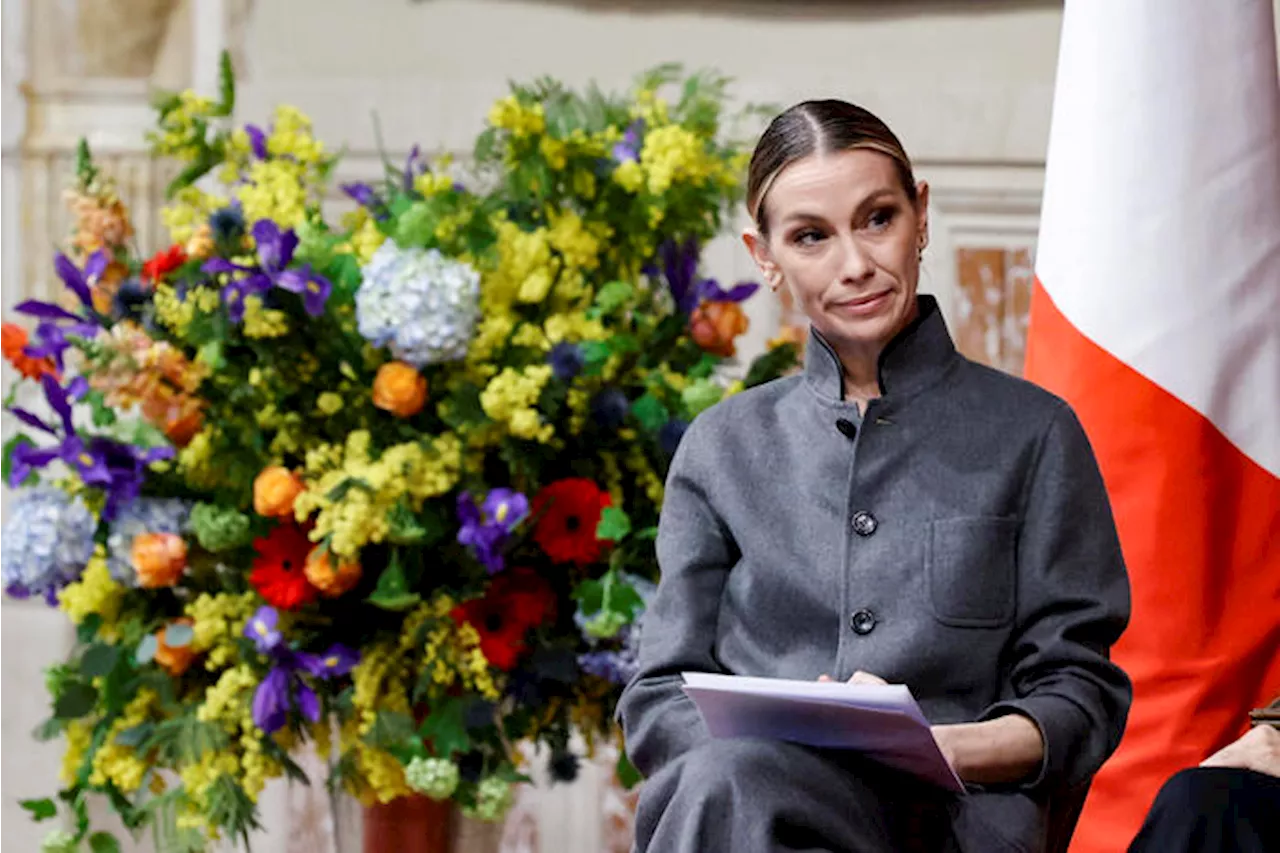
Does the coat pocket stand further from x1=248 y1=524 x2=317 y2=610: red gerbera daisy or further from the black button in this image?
x1=248 y1=524 x2=317 y2=610: red gerbera daisy

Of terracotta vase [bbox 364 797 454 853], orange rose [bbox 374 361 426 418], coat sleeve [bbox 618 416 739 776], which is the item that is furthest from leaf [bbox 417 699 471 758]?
coat sleeve [bbox 618 416 739 776]

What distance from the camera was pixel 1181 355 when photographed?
199 centimetres

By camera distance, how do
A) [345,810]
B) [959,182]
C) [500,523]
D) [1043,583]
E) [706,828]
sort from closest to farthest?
1. [706,828]
2. [1043,583]
3. [500,523]
4. [345,810]
5. [959,182]

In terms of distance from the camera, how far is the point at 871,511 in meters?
1.42

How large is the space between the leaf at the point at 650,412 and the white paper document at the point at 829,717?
819mm

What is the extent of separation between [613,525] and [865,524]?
678 millimetres

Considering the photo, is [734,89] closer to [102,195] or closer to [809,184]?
[102,195]

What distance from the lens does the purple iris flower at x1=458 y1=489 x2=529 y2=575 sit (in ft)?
6.73

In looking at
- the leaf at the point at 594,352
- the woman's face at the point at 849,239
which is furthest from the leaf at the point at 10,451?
the woman's face at the point at 849,239

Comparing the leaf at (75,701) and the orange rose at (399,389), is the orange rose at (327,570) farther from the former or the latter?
the leaf at (75,701)

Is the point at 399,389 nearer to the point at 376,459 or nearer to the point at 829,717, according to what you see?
the point at 376,459

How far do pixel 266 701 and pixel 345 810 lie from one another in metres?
0.21

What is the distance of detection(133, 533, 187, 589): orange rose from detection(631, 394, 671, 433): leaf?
0.54 meters

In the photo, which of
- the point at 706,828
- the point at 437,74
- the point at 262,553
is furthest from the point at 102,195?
the point at 706,828
